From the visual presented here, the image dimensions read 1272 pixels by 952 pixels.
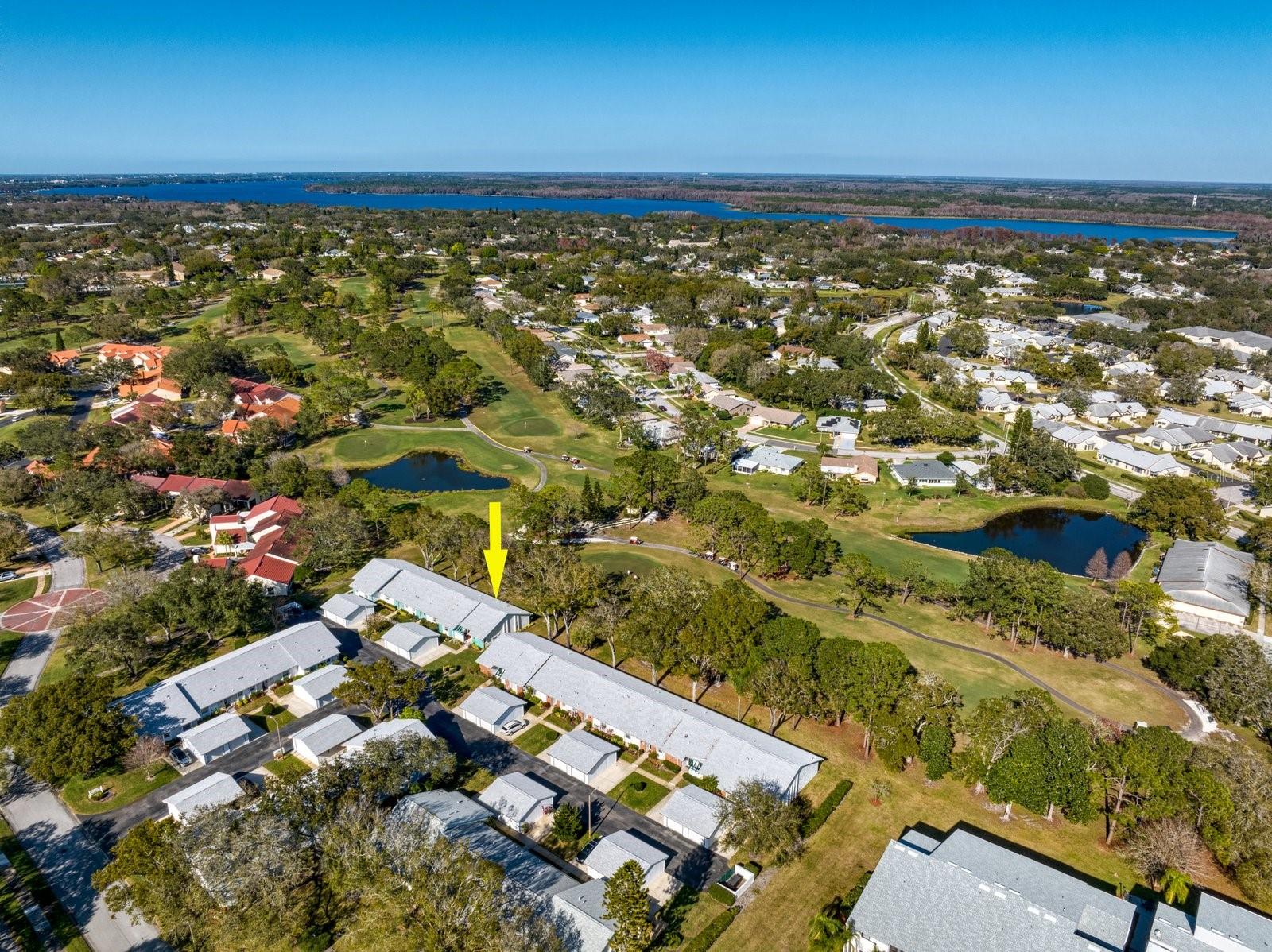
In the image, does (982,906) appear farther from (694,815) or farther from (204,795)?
(204,795)

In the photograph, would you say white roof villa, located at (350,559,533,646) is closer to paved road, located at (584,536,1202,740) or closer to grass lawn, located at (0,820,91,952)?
paved road, located at (584,536,1202,740)

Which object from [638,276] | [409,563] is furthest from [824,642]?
[638,276]

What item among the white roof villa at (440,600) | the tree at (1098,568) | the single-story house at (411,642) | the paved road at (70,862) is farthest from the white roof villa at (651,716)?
the tree at (1098,568)

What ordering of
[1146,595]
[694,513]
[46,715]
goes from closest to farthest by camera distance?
[46,715] < [1146,595] < [694,513]

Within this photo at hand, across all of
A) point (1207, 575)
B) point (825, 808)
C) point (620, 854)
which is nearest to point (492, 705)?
point (620, 854)

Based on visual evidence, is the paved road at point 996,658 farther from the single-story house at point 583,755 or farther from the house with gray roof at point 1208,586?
the single-story house at point 583,755

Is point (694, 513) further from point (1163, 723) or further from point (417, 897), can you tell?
point (417, 897)
